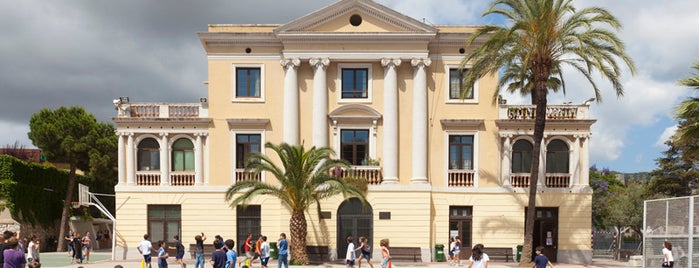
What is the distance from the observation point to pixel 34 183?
36375 millimetres

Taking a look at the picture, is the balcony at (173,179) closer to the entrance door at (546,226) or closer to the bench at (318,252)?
the bench at (318,252)

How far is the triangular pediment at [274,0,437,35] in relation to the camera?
29.4 meters

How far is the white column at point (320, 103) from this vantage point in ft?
97.3

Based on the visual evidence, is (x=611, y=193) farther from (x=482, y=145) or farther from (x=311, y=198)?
(x=311, y=198)

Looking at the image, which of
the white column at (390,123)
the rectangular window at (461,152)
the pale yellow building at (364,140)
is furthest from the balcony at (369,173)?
the rectangular window at (461,152)

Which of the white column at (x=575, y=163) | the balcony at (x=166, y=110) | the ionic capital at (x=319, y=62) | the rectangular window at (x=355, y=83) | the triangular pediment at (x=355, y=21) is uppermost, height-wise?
the triangular pediment at (x=355, y=21)

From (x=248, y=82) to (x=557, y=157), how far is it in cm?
1683

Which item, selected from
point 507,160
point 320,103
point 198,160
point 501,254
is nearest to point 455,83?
point 507,160

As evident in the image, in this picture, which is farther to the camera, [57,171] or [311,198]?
[57,171]

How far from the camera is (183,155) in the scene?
30.5m

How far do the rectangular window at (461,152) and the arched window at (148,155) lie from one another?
15594 millimetres

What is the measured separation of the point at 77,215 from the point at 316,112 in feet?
76.6

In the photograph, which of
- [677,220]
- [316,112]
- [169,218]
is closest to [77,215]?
[169,218]

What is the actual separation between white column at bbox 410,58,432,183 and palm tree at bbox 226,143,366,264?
4905 millimetres
